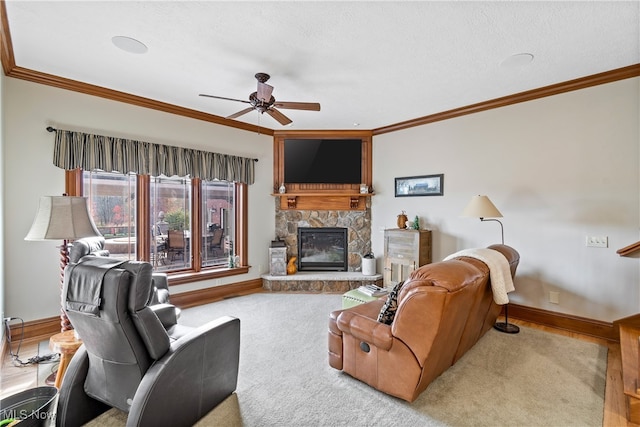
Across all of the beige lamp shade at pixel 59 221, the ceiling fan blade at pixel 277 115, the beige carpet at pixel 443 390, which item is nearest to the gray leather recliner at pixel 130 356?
the beige carpet at pixel 443 390

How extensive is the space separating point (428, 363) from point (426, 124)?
3.75 meters

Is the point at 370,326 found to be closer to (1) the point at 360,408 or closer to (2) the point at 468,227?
(1) the point at 360,408

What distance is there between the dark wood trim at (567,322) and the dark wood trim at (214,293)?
381 cm

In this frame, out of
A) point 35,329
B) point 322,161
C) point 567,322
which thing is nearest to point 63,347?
point 35,329

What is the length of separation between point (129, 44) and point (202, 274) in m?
3.08

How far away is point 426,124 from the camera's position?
4723mm

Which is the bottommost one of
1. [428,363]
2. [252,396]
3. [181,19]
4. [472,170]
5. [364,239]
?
[252,396]

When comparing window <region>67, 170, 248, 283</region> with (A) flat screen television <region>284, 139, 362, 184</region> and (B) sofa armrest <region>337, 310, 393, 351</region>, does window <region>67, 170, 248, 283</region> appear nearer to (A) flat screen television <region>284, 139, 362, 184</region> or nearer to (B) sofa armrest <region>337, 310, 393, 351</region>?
(A) flat screen television <region>284, 139, 362, 184</region>

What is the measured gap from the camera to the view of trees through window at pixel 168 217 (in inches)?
148

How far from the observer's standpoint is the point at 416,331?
1919 mm

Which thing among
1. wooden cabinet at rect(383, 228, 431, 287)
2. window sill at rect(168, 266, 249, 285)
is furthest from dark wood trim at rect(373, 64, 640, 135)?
window sill at rect(168, 266, 249, 285)

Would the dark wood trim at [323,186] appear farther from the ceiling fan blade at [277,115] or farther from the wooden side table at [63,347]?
the wooden side table at [63,347]

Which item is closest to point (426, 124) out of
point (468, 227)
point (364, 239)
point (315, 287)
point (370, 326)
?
point (468, 227)

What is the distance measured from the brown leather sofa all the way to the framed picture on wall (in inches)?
91.9
